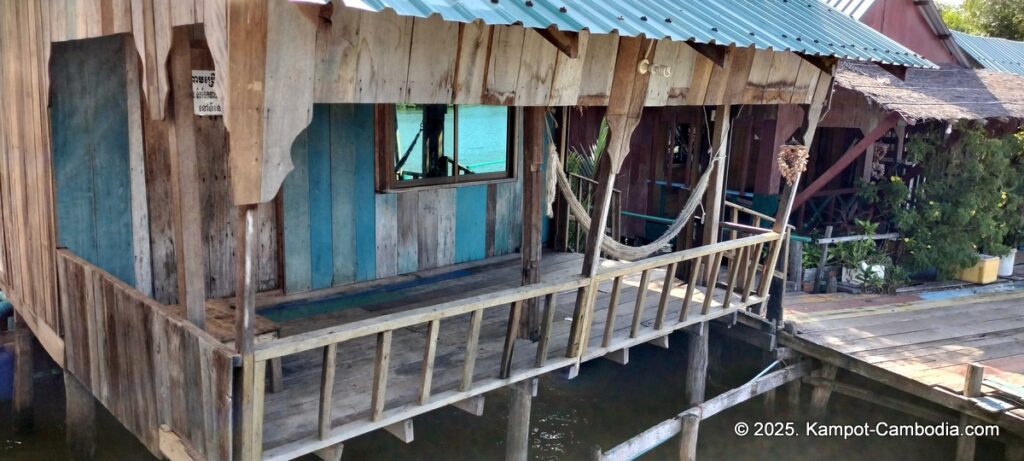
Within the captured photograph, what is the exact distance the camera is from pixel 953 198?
980 centimetres

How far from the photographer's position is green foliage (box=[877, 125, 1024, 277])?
9734 millimetres

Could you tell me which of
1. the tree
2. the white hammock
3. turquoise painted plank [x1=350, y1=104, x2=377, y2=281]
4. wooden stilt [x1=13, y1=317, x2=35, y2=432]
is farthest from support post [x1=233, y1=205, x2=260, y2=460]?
the tree

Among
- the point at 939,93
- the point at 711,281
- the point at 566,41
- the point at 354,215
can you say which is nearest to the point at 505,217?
the point at 354,215

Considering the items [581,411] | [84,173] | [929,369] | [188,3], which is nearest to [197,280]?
[188,3]

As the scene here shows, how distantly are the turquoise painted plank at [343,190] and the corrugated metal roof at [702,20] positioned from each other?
9.25ft

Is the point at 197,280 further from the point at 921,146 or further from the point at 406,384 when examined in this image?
the point at 921,146

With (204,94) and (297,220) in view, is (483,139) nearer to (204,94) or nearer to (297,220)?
(297,220)

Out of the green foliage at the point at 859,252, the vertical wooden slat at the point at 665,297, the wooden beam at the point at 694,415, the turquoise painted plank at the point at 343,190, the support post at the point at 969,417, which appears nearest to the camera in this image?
the wooden beam at the point at 694,415

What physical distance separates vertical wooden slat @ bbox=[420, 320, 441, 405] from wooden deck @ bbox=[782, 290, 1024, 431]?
174 inches

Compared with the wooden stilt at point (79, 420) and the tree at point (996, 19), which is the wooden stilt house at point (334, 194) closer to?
the wooden stilt at point (79, 420)

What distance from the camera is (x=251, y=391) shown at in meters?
3.74

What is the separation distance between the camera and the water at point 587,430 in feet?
22.0

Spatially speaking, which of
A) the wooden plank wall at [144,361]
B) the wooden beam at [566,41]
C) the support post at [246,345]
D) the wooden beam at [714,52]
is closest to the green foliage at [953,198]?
the wooden beam at [714,52]

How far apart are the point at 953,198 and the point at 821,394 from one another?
3.82 metres
